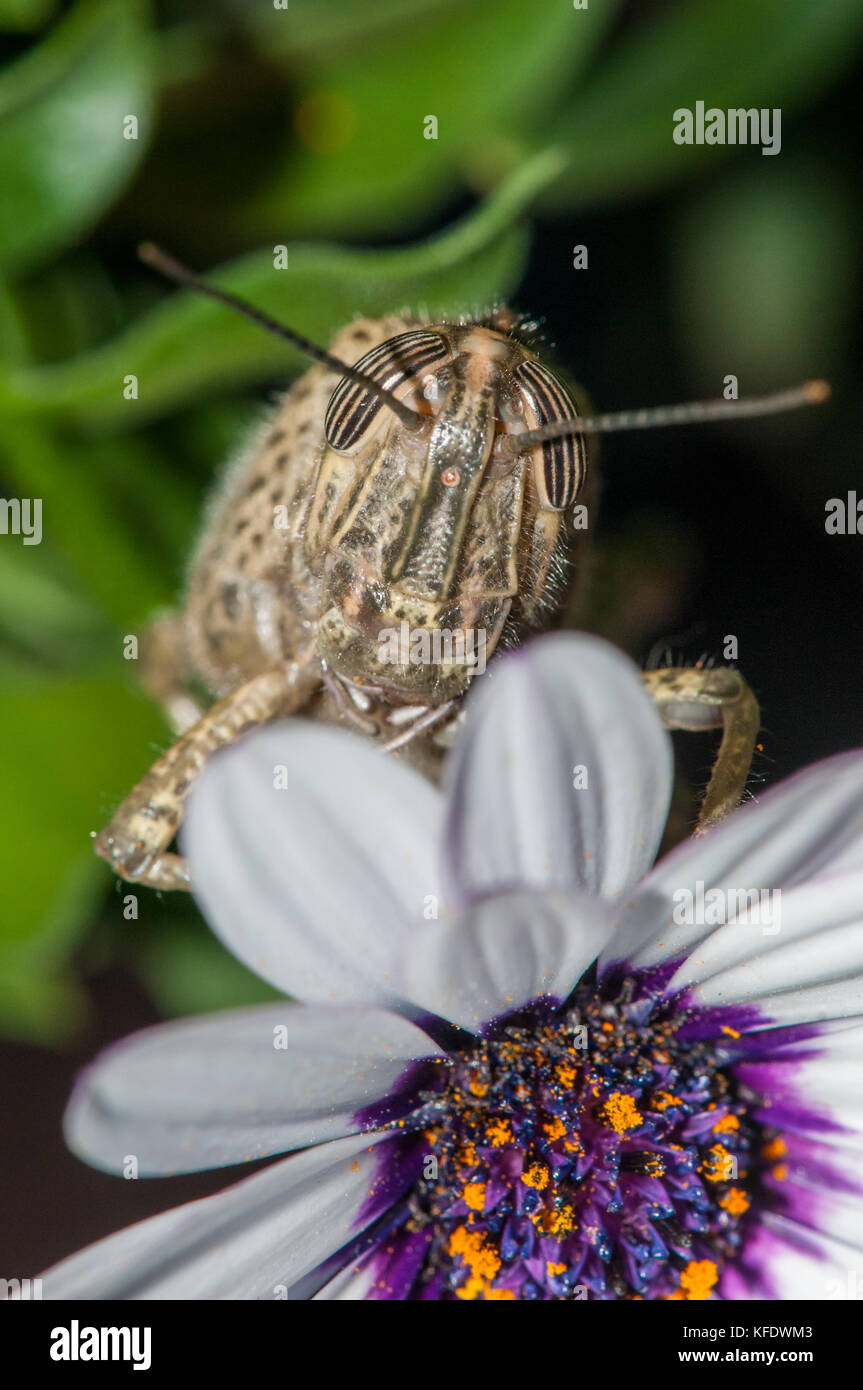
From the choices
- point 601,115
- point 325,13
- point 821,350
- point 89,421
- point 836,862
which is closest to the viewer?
point 836,862

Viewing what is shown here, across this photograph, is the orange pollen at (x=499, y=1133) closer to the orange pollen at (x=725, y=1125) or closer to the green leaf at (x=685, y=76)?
the orange pollen at (x=725, y=1125)

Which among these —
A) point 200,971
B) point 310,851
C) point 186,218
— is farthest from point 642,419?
point 200,971

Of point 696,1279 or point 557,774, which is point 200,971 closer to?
point 696,1279

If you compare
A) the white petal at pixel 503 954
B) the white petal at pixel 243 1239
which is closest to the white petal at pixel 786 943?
the white petal at pixel 503 954

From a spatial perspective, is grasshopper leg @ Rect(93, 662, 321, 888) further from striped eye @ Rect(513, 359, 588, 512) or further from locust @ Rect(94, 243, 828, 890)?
striped eye @ Rect(513, 359, 588, 512)

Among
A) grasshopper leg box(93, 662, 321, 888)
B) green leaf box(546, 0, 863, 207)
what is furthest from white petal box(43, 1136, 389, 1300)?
green leaf box(546, 0, 863, 207)

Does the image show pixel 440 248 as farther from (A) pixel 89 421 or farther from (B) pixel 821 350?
(B) pixel 821 350
